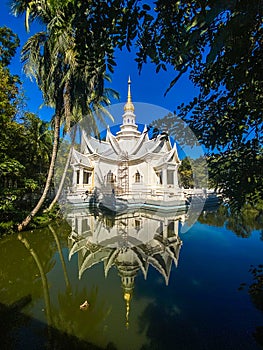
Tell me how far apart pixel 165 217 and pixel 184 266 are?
607cm

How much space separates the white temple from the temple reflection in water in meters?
4.50

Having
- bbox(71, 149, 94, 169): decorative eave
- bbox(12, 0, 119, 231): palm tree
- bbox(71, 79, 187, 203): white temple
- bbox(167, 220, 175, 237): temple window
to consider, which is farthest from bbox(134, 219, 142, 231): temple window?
bbox(71, 149, 94, 169): decorative eave

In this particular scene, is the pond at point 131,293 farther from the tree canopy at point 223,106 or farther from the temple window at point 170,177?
the temple window at point 170,177

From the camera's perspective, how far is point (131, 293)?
342 cm

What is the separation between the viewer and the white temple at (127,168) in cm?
1382

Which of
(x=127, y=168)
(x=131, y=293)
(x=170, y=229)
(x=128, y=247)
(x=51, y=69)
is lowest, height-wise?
(x=131, y=293)

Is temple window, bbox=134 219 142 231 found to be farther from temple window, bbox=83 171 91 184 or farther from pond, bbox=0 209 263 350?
temple window, bbox=83 171 91 184

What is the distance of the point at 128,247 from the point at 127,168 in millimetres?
10230

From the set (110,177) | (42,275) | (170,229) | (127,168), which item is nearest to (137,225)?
(170,229)

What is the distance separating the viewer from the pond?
2.43 m

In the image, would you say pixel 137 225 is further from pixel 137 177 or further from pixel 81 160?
pixel 81 160

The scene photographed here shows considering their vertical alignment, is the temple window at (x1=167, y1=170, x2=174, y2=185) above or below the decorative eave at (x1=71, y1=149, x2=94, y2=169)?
below

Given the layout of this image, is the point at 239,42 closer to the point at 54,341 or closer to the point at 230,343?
the point at 230,343

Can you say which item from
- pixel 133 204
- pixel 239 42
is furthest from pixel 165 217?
pixel 239 42
